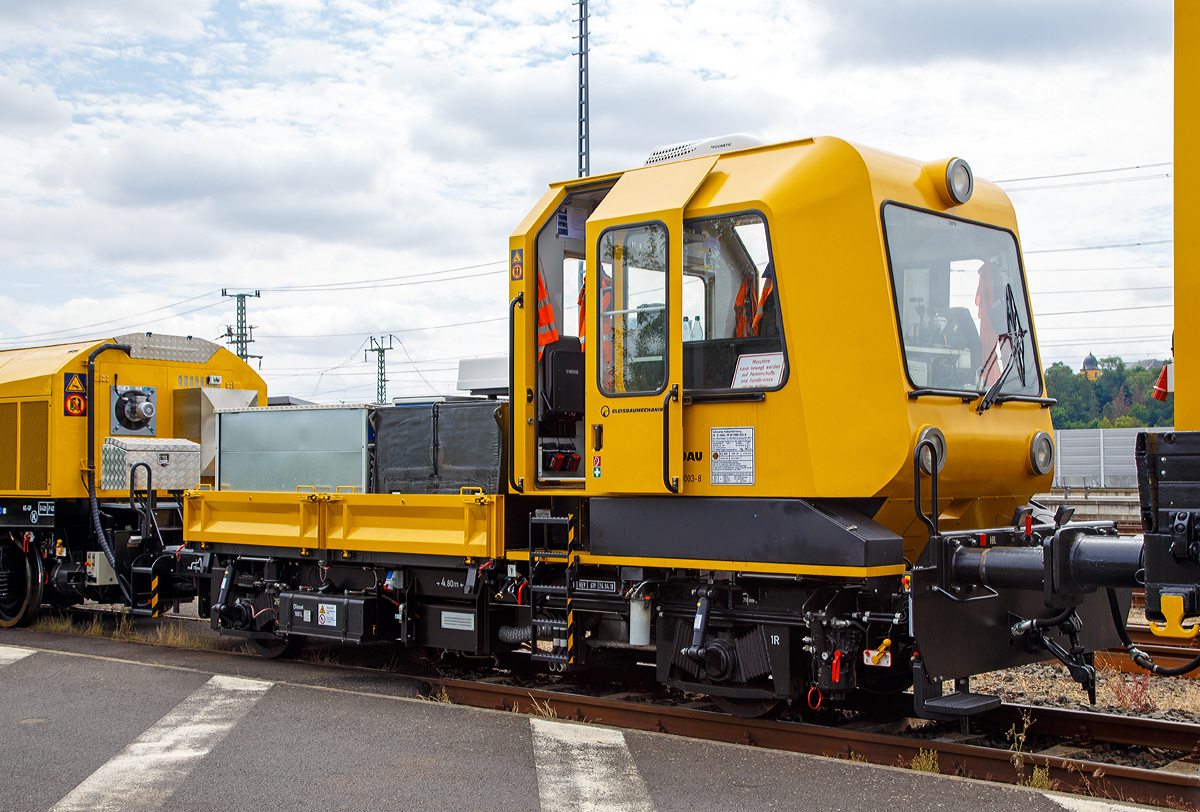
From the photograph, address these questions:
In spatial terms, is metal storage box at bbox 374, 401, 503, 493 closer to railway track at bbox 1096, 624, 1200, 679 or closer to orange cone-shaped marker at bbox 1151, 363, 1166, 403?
orange cone-shaped marker at bbox 1151, 363, 1166, 403

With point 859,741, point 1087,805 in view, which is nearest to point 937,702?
point 859,741

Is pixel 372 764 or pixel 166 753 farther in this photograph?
pixel 166 753

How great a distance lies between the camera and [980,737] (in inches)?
266

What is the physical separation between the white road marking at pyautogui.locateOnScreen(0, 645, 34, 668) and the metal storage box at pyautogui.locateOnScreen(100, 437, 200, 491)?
2.19 m

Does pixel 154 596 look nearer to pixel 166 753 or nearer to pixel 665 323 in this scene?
pixel 166 753

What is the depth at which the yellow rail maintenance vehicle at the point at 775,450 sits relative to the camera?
602 centimetres

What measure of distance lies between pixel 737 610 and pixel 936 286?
2.38m

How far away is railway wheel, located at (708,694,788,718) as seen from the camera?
22.1 ft

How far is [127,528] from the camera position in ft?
39.2

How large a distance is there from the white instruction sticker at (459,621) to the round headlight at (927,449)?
3.77 meters

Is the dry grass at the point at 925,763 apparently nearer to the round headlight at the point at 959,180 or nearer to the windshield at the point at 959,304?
the windshield at the point at 959,304

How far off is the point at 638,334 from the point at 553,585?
194 centimetres

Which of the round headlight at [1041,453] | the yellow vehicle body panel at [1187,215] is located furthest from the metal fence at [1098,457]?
the yellow vehicle body panel at [1187,215]

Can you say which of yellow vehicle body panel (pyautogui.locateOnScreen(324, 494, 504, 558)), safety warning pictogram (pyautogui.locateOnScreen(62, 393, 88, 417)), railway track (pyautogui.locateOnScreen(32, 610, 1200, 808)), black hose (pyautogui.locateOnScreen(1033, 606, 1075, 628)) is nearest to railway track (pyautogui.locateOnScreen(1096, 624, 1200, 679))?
railway track (pyautogui.locateOnScreen(32, 610, 1200, 808))
